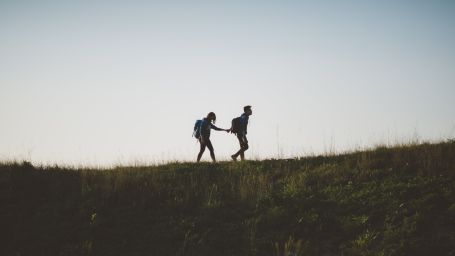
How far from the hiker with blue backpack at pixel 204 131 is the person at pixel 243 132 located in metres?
1.00

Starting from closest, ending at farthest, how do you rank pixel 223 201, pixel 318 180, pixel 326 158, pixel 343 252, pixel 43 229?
pixel 343 252 → pixel 43 229 → pixel 223 201 → pixel 318 180 → pixel 326 158

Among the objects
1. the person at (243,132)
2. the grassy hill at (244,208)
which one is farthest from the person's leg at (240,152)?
the grassy hill at (244,208)

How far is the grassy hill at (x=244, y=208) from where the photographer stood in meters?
7.15

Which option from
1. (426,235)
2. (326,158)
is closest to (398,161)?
(326,158)

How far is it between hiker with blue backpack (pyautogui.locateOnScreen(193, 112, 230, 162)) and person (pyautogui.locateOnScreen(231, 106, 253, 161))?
100cm

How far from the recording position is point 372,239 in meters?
6.91

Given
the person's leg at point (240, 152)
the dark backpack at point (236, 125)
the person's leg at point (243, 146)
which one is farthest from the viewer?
the dark backpack at point (236, 125)

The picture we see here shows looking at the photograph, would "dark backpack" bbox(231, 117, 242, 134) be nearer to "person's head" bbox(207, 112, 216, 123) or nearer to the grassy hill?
"person's head" bbox(207, 112, 216, 123)

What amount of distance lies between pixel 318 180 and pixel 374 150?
10.3 ft

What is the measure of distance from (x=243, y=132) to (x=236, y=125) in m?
0.39

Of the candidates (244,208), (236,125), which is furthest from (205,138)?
(244,208)

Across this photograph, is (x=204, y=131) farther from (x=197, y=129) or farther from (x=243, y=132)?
(x=243, y=132)

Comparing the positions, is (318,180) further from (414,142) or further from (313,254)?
(414,142)

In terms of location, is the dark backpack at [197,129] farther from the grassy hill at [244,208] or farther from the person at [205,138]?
the grassy hill at [244,208]
